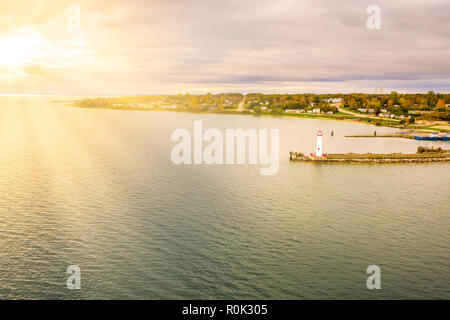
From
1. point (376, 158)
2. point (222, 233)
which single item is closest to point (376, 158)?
point (376, 158)

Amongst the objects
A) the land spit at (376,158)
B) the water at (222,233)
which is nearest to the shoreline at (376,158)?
the land spit at (376,158)

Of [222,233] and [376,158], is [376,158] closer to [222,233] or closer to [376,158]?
[376,158]

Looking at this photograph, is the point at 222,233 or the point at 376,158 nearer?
the point at 222,233

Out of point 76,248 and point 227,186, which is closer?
point 76,248

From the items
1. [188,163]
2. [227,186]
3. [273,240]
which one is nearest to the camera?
[273,240]

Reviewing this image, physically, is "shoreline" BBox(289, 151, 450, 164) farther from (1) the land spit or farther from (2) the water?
(2) the water

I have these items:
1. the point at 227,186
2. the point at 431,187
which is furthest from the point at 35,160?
the point at 431,187

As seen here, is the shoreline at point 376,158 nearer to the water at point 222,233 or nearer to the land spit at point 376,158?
the land spit at point 376,158

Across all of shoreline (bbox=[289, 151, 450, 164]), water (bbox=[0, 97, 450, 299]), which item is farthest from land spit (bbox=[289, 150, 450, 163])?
water (bbox=[0, 97, 450, 299])

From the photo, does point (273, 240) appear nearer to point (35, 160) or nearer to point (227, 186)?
point (227, 186)
